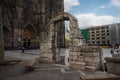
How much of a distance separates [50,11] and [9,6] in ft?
54.3

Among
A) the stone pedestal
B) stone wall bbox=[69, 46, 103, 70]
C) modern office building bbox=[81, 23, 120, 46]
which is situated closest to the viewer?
the stone pedestal

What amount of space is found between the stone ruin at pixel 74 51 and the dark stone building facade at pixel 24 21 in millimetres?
21663

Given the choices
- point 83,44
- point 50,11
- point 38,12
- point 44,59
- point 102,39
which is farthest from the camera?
point 102,39

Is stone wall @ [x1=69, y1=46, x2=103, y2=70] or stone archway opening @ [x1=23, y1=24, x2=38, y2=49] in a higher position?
stone archway opening @ [x1=23, y1=24, x2=38, y2=49]

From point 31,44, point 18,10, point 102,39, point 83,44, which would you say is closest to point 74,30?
point 83,44

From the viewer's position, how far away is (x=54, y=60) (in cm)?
1589

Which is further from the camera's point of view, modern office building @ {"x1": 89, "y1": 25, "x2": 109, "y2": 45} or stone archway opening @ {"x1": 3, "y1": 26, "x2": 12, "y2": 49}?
modern office building @ {"x1": 89, "y1": 25, "x2": 109, "y2": 45}

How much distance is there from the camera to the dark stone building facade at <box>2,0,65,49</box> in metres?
41.5

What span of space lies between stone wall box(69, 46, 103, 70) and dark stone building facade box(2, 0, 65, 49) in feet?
83.6

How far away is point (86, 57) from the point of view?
11.5 m

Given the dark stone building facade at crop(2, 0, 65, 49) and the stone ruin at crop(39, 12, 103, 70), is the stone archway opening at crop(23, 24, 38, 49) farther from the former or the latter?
the stone ruin at crop(39, 12, 103, 70)

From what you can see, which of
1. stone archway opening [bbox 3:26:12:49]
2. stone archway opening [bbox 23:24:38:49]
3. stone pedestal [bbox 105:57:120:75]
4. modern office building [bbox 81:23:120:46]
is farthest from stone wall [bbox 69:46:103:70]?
modern office building [bbox 81:23:120:46]

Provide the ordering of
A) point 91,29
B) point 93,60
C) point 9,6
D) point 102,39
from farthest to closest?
point 91,29 < point 102,39 < point 9,6 < point 93,60

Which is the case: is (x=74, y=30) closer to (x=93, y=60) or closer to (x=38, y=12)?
(x=93, y=60)
